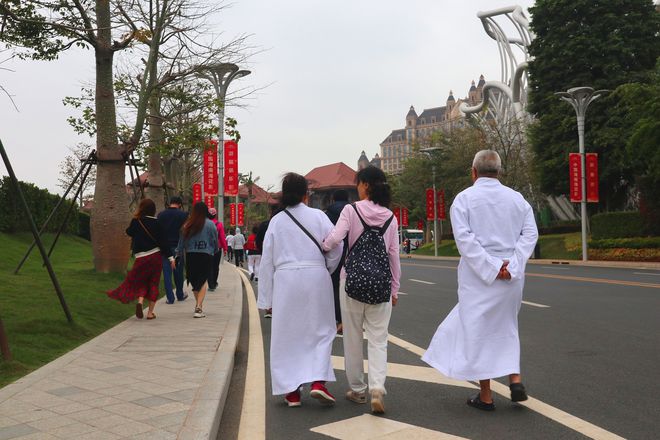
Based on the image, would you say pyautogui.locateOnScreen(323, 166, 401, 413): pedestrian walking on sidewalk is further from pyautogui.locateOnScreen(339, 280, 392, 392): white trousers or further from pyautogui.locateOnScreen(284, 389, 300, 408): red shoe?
pyautogui.locateOnScreen(284, 389, 300, 408): red shoe

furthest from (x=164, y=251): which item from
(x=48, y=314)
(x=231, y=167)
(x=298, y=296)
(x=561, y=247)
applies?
(x=561, y=247)

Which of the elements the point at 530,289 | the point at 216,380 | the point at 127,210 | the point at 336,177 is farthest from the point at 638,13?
the point at 336,177

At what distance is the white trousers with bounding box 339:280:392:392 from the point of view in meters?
4.73

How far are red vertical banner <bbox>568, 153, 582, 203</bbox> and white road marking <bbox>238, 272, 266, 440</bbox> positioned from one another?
26.6 meters

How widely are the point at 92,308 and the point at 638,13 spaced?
34.1 metres

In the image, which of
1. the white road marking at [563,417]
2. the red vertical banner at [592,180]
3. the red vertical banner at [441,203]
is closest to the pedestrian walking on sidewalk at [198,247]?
the white road marking at [563,417]

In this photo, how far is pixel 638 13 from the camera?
34.9 m

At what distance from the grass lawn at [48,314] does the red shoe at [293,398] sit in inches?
91.1

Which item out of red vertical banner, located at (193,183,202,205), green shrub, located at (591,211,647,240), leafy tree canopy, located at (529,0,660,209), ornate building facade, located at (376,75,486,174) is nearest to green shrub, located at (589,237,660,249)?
green shrub, located at (591,211,647,240)

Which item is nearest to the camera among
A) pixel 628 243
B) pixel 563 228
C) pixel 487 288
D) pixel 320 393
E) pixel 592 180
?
pixel 487 288

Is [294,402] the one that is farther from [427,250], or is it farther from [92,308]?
[427,250]

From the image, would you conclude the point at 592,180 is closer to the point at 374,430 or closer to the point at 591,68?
the point at 591,68

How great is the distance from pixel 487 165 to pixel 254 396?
2543 millimetres

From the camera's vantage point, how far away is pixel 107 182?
14.3m
